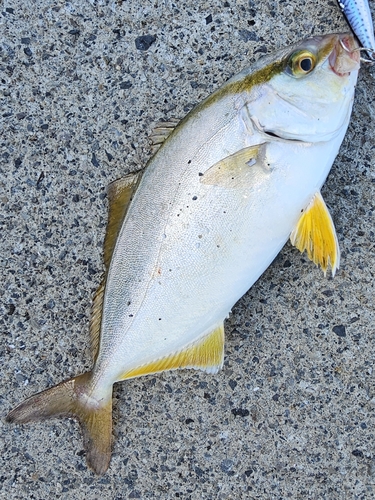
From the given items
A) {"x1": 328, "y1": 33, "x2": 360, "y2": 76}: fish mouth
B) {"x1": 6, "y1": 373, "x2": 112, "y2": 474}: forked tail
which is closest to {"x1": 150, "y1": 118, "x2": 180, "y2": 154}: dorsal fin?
{"x1": 328, "y1": 33, "x2": 360, "y2": 76}: fish mouth

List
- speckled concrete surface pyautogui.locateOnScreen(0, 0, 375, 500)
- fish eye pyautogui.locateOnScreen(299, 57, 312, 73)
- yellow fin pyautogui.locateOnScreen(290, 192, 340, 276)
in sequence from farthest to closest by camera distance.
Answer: speckled concrete surface pyautogui.locateOnScreen(0, 0, 375, 500)
yellow fin pyautogui.locateOnScreen(290, 192, 340, 276)
fish eye pyautogui.locateOnScreen(299, 57, 312, 73)

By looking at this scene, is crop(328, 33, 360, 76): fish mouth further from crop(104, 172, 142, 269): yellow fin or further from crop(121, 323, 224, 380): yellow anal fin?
crop(121, 323, 224, 380): yellow anal fin

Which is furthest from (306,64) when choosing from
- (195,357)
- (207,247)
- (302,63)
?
(195,357)

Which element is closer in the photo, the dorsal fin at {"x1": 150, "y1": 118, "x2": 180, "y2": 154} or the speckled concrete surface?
the dorsal fin at {"x1": 150, "y1": 118, "x2": 180, "y2": 154}

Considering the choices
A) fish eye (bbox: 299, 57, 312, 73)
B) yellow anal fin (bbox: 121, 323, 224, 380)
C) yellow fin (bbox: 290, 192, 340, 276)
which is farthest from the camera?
yellow anal fin (bbox: 121, 323, 224, 380)

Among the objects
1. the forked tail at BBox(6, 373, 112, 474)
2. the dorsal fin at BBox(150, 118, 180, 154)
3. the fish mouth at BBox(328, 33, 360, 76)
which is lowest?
the forked tail at BBox(6, 373, 112, 474)

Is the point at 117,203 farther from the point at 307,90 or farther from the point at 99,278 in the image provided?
the point at 307,90

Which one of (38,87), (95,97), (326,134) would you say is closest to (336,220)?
(326,134)
